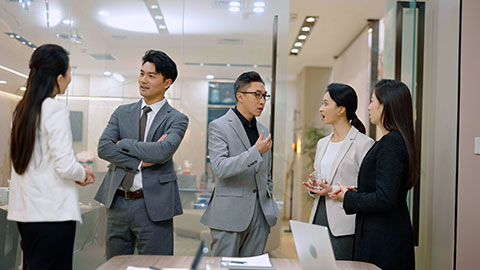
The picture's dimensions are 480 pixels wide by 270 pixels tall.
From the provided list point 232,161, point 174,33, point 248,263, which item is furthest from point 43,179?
point 174,33

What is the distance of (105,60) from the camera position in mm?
4047

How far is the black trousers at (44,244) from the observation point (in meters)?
2.14

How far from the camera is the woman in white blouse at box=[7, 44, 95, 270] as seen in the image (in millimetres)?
2137

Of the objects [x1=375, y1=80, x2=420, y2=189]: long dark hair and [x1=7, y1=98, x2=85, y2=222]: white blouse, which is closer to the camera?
[x1=7, y1=98, x2=85, y2=222]: white blouse

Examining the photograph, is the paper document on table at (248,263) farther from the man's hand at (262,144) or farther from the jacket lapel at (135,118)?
the jacket lapel at (135,118)

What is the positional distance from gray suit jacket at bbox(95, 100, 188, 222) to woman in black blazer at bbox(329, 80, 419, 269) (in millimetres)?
1031

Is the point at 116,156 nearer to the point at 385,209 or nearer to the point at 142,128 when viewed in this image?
the point at 142,128

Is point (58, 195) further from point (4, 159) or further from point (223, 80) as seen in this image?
point (223, 80)

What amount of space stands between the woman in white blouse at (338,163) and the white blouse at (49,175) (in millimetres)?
1321

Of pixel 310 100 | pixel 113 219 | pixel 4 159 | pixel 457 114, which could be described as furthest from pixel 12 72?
pixel 310 100

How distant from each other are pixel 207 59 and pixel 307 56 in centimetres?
519

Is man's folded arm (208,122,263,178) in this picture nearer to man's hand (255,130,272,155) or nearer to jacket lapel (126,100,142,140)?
man's hand (255,130,272,155)

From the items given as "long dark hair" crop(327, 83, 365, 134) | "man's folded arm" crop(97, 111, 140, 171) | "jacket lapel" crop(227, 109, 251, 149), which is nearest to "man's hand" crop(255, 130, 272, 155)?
"jacket lapel" crop(227, 109, 251, 149)

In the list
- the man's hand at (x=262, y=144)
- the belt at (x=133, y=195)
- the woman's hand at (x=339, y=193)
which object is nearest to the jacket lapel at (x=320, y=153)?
the woman's hand at (x=339, y=193)
